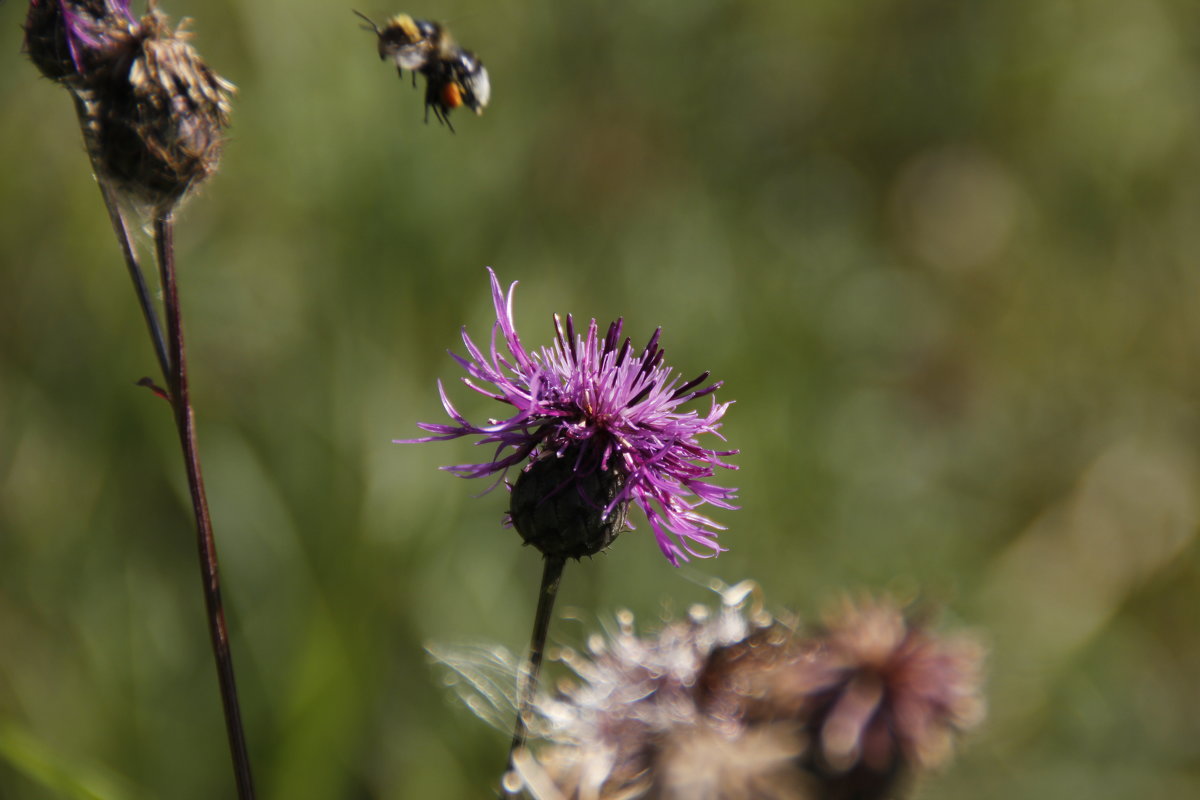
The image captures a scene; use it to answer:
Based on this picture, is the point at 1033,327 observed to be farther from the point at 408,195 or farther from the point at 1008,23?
the point at 408,195

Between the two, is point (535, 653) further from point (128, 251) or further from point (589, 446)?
point (128, 251)

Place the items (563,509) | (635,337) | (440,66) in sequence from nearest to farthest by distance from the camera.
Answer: (563,509), (440,66), (635,337)

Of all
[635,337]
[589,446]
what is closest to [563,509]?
[589,446]

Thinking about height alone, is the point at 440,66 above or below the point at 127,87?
above

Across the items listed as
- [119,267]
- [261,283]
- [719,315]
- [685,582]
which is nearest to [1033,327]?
[719,315]

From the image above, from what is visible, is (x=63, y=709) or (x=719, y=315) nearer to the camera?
(x=63, y=709)

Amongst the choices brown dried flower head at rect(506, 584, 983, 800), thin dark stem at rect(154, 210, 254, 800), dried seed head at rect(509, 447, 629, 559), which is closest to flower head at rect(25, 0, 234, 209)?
thin dark stem at rect(154, 210, 254, 800)

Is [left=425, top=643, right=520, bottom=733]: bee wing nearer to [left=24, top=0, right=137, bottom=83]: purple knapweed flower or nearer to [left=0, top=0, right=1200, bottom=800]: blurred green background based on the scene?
[left=0, top=0, right=1200, bottom=800]: blurred green background

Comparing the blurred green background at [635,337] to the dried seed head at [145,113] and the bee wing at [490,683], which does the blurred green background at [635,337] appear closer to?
the bee wing at [490,683]
